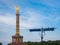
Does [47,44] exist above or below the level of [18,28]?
below

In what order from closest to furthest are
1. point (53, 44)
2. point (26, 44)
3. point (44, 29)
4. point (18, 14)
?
point (53, 44) → point (26, 44) → point (18, 14) → point (44, 29)

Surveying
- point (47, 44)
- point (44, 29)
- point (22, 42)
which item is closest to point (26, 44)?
point (22, 42)

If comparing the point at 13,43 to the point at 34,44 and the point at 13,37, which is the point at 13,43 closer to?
the point at 13,37

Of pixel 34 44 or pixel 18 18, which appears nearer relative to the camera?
pixel 34 44

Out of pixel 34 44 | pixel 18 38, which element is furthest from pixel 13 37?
pixel 34 44

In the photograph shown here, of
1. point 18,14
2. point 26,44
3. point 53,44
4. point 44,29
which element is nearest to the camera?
point 53,44

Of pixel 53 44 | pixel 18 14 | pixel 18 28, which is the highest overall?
pixel 18 14

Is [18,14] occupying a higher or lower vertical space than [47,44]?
higher

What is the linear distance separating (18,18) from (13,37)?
6.53 m

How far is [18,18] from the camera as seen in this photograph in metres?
78.3

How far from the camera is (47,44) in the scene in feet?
219

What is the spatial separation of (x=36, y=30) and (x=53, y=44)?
80.3 ft

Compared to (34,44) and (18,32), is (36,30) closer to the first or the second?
(18,32)

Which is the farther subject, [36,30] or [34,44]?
[36,30]
